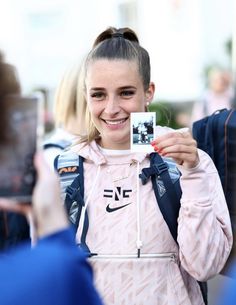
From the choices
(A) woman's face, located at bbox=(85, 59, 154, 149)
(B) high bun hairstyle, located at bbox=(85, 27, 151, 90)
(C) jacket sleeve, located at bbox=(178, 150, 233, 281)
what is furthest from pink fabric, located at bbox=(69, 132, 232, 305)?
(B) high bun hairstyle, located at bbox=(85, 27, 151, 90)

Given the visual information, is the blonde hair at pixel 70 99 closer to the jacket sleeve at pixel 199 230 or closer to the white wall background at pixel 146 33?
the jacket sleeve at pixel 199 230

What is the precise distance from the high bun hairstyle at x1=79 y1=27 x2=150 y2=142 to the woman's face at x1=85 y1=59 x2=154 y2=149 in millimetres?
29

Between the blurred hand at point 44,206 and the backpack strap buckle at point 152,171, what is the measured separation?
97 centimetres

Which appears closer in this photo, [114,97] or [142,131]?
[142,131]

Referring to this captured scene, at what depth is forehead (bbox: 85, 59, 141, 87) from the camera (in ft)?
8.39

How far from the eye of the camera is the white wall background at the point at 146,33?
14.0 meters

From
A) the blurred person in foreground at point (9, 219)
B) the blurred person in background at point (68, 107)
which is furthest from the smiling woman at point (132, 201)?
the blurred person in background at point (68, 107)

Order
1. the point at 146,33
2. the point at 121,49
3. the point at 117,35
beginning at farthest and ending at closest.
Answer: the point at 146,33 → the point at 117,35 → the point at 121,49

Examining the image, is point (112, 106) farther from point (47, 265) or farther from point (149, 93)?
point (47, 265)

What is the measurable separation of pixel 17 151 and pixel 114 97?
1.06m

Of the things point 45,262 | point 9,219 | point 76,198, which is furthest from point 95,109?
point 45,262

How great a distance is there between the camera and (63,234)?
146 cm

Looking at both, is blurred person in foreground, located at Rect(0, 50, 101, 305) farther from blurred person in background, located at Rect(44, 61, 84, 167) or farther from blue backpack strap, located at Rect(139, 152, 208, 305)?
blurred person in background, located at Rect(44, 61, 84, 167)

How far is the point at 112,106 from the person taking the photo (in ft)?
8.32
